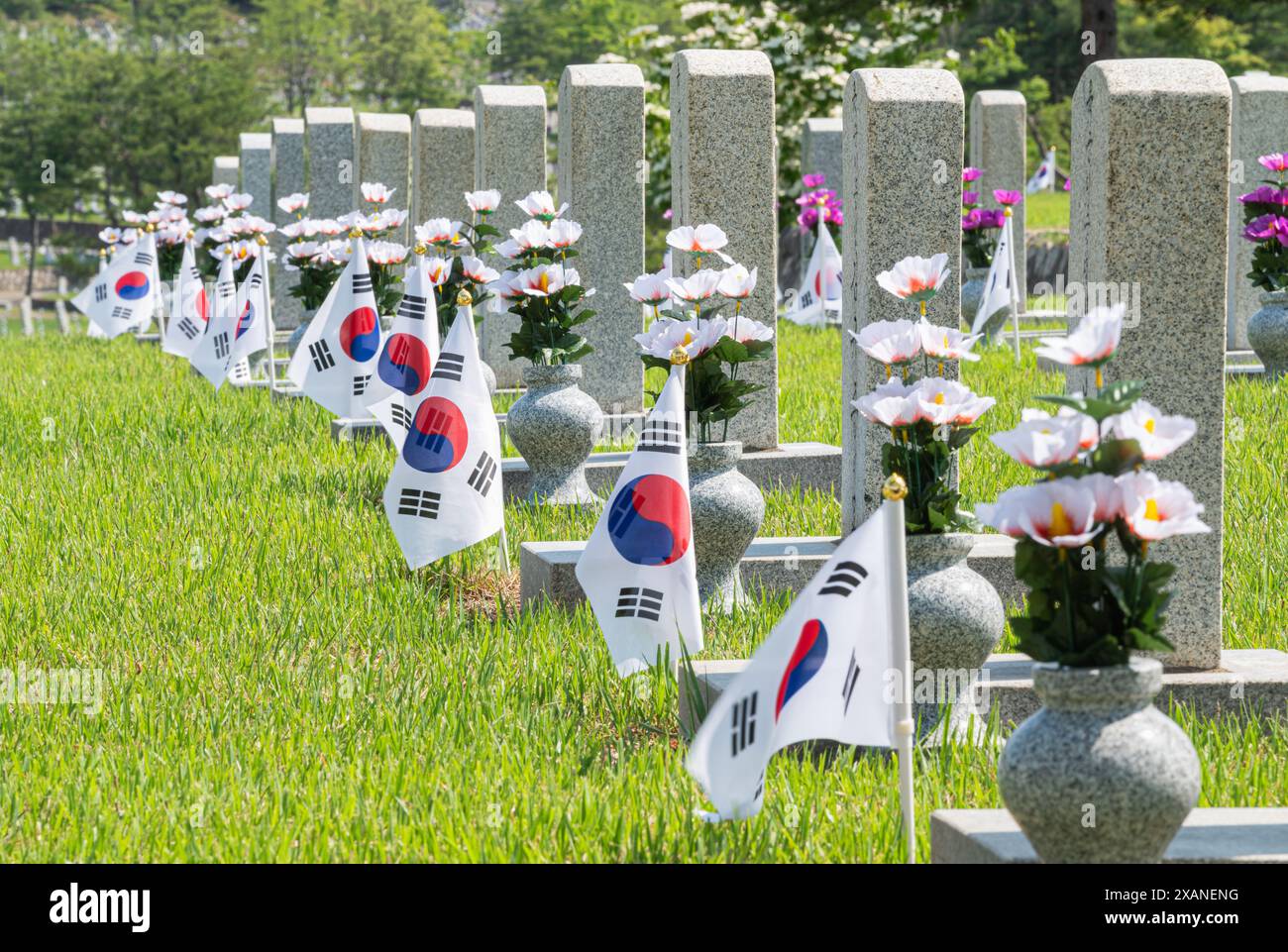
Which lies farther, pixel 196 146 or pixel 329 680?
pixel 196 146

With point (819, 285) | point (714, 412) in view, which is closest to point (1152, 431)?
point (714, 412)

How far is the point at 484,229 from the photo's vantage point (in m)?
9.85

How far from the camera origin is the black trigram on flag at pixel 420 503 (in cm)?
666

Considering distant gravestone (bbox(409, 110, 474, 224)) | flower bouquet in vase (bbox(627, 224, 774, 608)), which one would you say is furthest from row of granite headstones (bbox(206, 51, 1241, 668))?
distant gravestone (bbox(409, 110, 474, 224))

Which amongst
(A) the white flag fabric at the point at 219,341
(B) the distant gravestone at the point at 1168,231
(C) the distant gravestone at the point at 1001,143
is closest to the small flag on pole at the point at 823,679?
(B) the distant gravestone at the point at 1168,231

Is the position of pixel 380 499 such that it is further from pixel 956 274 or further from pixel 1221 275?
pixel 1221 275

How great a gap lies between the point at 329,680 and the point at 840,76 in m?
22.1

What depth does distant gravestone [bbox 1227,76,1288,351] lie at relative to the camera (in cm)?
1495

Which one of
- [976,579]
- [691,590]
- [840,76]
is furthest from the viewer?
[840,76]

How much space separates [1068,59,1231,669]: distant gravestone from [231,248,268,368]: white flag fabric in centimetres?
753
